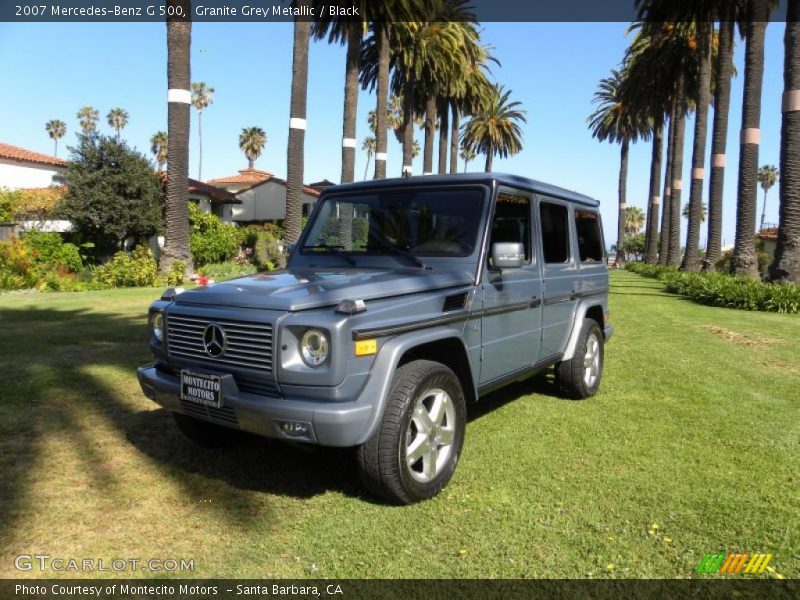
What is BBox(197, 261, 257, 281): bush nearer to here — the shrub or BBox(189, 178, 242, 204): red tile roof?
the shrub

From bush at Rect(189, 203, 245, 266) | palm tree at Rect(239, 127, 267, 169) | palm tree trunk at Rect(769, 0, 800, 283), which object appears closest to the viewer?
palm tree trunk at Rect(769, 0, 800, 283)

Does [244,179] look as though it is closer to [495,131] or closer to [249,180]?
[249,180]

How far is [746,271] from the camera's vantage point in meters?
16.8

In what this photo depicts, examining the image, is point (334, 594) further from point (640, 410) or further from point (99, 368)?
point (99, 368)

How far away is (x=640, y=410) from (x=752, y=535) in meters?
2.21

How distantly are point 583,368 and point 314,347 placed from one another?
3302 mm

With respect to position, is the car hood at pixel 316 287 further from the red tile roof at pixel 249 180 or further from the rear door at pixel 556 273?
the red tile roof at pixel 249 180

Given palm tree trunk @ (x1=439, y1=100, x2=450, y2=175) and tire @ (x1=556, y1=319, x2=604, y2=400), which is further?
palm tree trunk @ (x1=439, y1=100, x2=450, y2=175)

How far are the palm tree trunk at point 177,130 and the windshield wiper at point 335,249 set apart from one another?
41.2 ft

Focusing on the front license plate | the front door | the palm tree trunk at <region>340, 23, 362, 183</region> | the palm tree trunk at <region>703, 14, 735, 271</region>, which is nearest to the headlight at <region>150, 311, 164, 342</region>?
the front license plate

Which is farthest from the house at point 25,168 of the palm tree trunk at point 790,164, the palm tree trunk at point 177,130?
the palm tree trunk at point 790,164

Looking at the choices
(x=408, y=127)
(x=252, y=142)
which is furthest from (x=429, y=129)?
(x=252, y=142)

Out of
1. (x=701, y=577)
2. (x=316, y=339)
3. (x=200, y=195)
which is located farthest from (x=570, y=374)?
(x=200, y=195)

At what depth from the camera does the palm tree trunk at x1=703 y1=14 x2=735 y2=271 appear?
20.1 m
